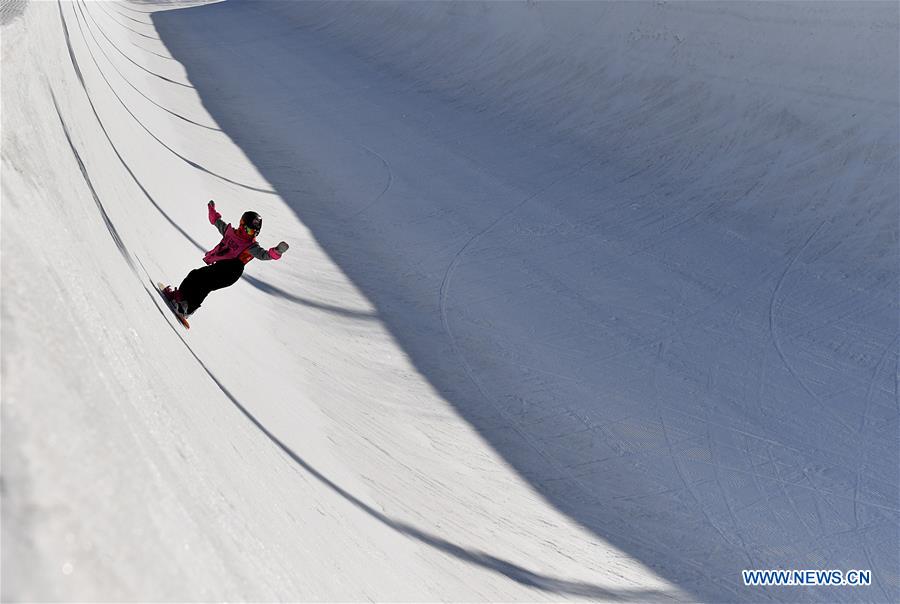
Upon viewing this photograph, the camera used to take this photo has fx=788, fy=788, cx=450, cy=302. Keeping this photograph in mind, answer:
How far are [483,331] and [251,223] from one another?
6.54ft

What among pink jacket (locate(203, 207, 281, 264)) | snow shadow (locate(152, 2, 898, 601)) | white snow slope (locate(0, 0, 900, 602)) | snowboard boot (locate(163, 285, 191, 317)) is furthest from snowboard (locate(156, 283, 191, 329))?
snow shadow (locate(152, 2, 898, 601))

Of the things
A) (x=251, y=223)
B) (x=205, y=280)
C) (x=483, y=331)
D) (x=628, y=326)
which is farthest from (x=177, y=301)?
(x=628, y=326)

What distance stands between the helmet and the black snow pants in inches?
8.7

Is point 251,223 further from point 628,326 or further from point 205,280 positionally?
point 628,326

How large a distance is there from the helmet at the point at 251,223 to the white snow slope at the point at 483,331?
64cm

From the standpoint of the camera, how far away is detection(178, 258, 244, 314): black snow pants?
4905mm

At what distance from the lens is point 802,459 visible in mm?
4758

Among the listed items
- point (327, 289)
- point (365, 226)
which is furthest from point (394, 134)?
point (327, 289)

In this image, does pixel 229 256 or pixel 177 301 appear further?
pixel 229 256

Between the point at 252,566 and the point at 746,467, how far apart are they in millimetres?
3517

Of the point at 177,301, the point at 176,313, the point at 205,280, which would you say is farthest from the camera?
the point at 205,280

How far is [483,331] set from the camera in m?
6.17

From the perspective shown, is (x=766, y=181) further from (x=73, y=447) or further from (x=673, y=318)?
(x=73, y=447)

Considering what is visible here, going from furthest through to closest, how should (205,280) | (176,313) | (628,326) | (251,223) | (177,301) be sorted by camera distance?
(628,326)
(251,223)
(205,280)
(177,301)
(176,313)
